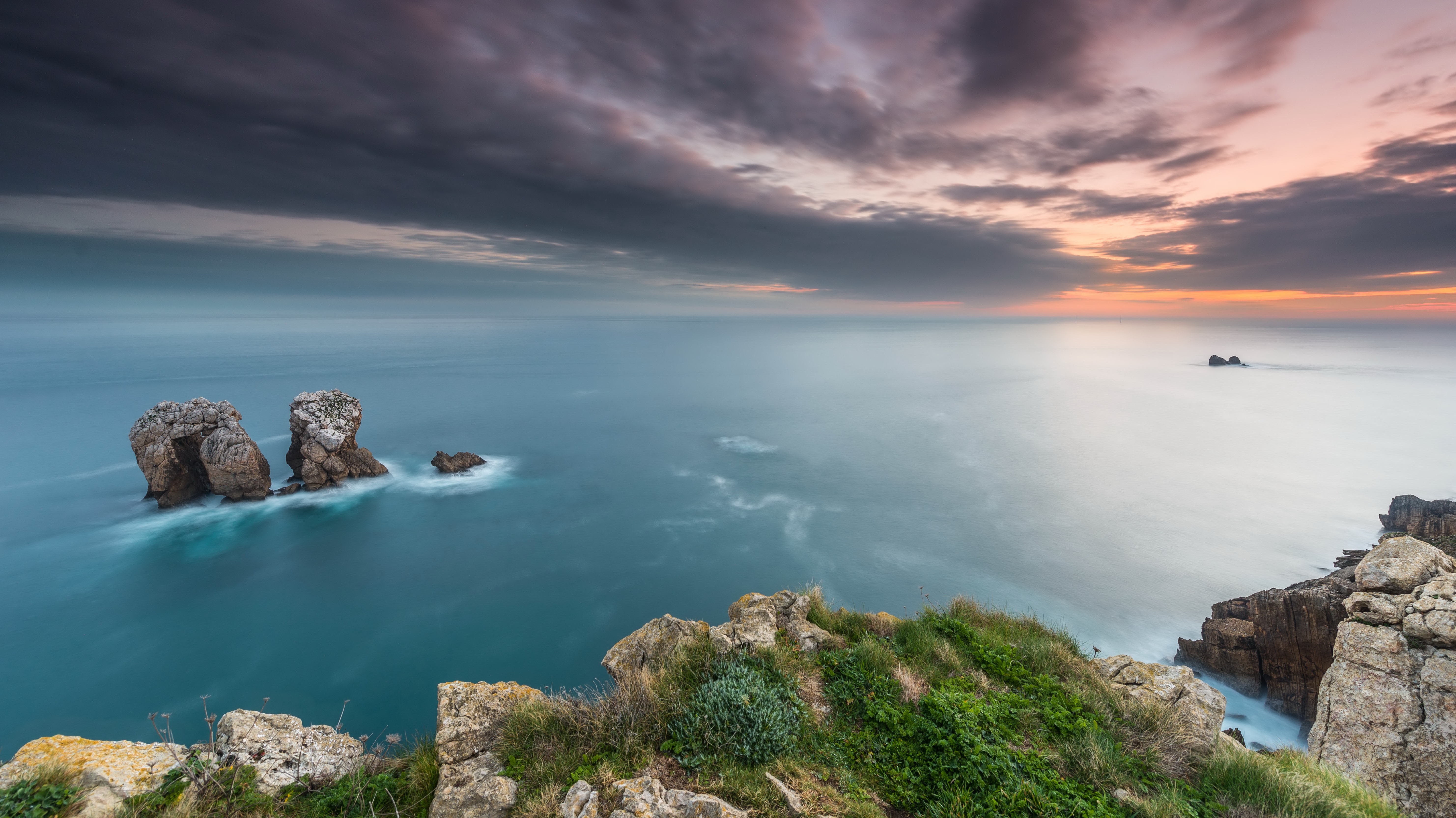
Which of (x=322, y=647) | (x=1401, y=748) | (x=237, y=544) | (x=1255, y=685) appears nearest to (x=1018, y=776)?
(x=1401, y=748)

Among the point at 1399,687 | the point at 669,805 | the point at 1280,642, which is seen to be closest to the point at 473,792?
the point at 669,805

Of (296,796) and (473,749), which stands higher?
(473,749)

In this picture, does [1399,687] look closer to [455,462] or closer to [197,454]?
[455,462]

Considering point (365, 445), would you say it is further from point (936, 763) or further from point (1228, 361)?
point (1228, 361)

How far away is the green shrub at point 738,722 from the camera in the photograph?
21.8ft

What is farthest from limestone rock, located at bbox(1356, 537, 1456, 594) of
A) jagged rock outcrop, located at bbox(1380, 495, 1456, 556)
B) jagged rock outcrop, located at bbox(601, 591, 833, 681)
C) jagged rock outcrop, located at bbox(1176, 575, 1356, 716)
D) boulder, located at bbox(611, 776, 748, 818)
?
boulder, located at bbox(611, 776, 748, 818)

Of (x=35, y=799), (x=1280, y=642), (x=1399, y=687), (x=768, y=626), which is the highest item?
(x=1399, y=687)

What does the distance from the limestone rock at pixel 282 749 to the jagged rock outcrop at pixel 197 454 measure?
3051cm

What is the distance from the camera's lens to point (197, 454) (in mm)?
29734

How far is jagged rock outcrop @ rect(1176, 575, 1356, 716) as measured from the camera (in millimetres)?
15031

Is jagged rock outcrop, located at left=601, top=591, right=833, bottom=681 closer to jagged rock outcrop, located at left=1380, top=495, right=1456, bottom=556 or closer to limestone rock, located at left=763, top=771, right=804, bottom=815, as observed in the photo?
limestone rock, located at left=763, top=771, right=804, bottom=815

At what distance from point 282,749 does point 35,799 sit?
2020 millimetres

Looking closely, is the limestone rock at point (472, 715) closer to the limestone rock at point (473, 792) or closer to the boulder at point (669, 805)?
the limestone rock at point (473, 792)

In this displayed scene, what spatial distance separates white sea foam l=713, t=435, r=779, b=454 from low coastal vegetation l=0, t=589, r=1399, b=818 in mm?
37686
